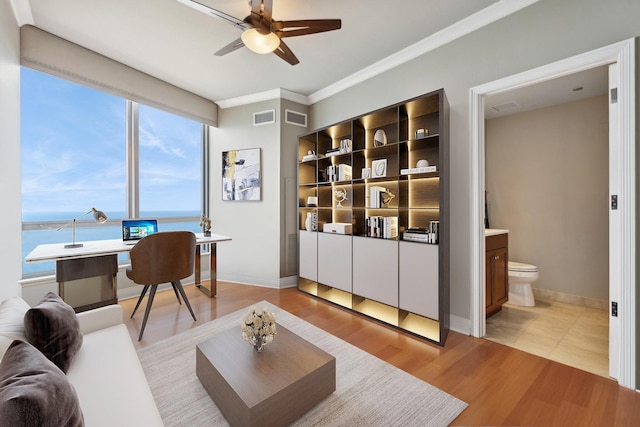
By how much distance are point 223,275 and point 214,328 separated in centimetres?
178

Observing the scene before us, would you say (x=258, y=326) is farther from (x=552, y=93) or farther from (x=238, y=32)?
(x=552, y=93)

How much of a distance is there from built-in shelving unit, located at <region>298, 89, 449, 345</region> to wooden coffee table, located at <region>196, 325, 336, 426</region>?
124 centimetres

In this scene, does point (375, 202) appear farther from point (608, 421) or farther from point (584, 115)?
point (584, 115)

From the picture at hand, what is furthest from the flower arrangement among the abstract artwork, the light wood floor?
the abstract artwork

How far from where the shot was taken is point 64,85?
3029 mm

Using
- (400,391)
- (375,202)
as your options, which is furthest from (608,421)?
(375,202)

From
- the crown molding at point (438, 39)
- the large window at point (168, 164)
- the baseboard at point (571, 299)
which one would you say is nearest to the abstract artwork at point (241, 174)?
the large window at point (168, 164)

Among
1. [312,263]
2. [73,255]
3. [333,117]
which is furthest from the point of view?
[333,117]

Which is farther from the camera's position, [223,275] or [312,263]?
[223,275]

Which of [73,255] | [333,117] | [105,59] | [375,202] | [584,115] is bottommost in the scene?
[73,255]

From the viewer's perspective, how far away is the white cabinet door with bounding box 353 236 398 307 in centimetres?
260

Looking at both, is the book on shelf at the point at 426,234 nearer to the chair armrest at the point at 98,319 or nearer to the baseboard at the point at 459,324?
the baseboard at the point at 459,324

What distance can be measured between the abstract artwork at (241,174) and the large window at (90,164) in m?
0.66

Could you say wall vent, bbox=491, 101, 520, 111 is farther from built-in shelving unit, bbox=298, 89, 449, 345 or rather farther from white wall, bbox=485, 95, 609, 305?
built-in shelving unit, bbox=298, 89, 449, 345
